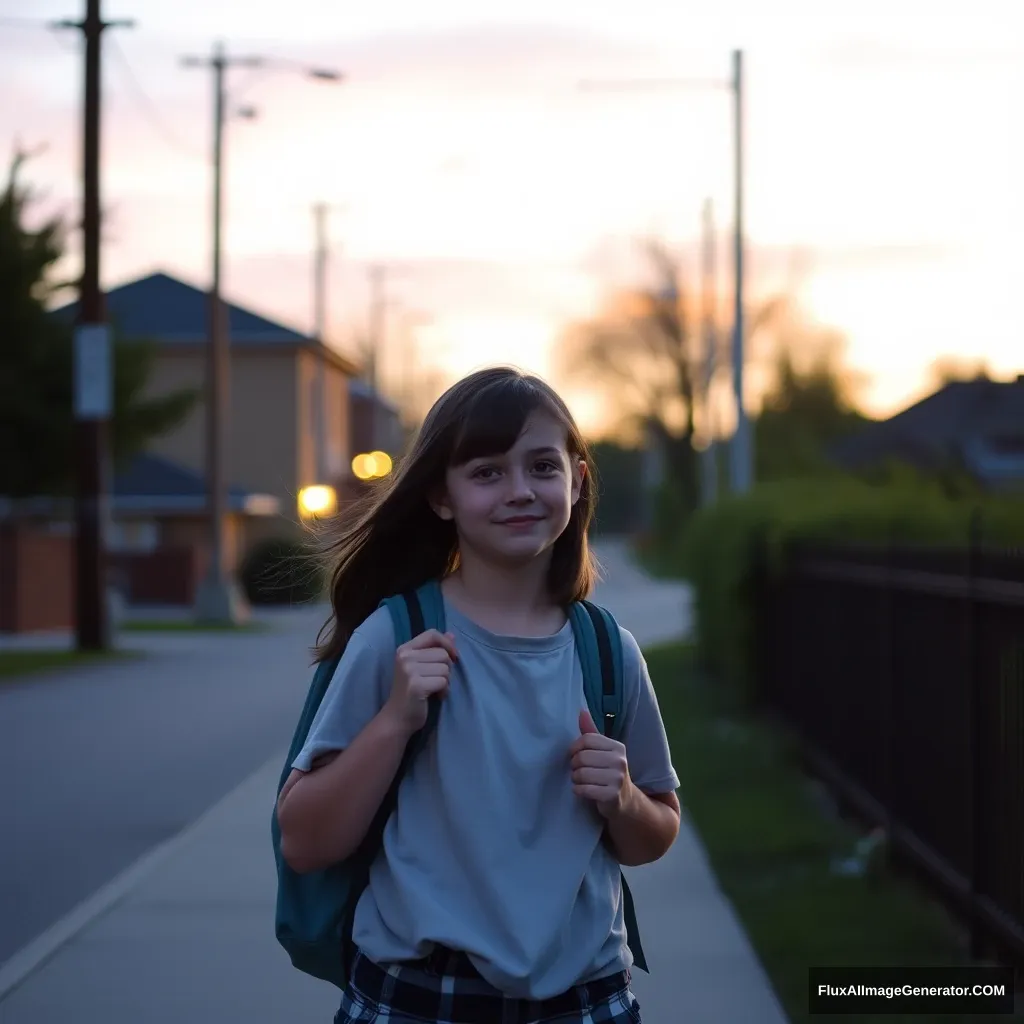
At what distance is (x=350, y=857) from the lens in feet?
9.64

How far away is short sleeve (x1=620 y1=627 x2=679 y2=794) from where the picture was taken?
120 inches

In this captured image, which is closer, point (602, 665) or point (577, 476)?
point (602, 665)

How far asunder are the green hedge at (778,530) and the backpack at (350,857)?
16.6 ft

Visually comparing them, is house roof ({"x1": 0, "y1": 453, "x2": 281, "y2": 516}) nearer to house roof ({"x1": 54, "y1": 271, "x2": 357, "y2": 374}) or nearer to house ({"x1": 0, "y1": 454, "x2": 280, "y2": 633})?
house ({"x1": 0, "y1": 454, "x2": 280, "y2": 633})

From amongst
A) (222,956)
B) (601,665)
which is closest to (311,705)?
(601,665)

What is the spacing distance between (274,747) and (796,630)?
4002 mm

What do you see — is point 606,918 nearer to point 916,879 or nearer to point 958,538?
point 916,879

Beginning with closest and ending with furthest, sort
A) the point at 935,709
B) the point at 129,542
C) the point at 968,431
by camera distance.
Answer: the point at 935,709 < the point at 968,431 < the point at 129,542

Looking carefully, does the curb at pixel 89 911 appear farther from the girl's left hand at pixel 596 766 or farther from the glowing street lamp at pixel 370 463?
the glowing street lamp at pixel 370 463

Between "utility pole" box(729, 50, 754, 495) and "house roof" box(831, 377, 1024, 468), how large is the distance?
12787 mm

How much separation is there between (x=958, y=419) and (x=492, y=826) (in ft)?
19.4

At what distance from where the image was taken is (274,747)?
14.3 meters

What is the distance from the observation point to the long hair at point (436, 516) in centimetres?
296

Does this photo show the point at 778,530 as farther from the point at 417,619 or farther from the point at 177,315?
the point at 177,315
